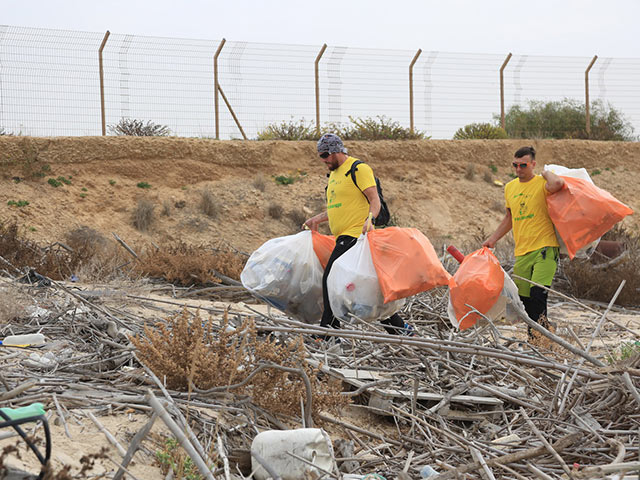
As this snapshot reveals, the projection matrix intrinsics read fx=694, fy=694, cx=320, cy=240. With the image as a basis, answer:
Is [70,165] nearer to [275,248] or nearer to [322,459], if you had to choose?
[275,248]

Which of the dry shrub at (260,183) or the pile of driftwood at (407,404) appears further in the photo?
the dry shrub at (260,183)

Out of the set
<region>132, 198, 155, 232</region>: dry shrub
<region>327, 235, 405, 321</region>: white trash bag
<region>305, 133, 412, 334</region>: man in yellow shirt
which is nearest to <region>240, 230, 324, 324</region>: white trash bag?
<region>305, 133, 412, 334</region>: man in yellow shirt

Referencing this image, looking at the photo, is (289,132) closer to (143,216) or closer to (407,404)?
(143,216)

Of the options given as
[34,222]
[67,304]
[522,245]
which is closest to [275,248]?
[67,304]

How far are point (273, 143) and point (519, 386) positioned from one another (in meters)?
13.9

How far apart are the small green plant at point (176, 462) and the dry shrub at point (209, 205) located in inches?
510

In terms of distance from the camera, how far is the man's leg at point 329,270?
4.88 meters

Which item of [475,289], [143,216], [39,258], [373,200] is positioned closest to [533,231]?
[475,289]

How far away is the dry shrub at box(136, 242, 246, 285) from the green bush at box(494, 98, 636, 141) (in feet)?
50.3

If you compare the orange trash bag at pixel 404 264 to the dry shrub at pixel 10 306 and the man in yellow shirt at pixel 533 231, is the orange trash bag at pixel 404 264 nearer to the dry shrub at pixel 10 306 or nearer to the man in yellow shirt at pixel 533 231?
the man in yellow shirt at pixel 533 231

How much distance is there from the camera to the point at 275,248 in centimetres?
521

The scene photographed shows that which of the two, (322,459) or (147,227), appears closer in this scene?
(322,459)

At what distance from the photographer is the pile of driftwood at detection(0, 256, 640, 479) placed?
8.31ft

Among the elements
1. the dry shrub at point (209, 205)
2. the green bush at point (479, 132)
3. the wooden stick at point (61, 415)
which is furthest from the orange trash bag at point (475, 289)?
the green bush at point (479, 132)
